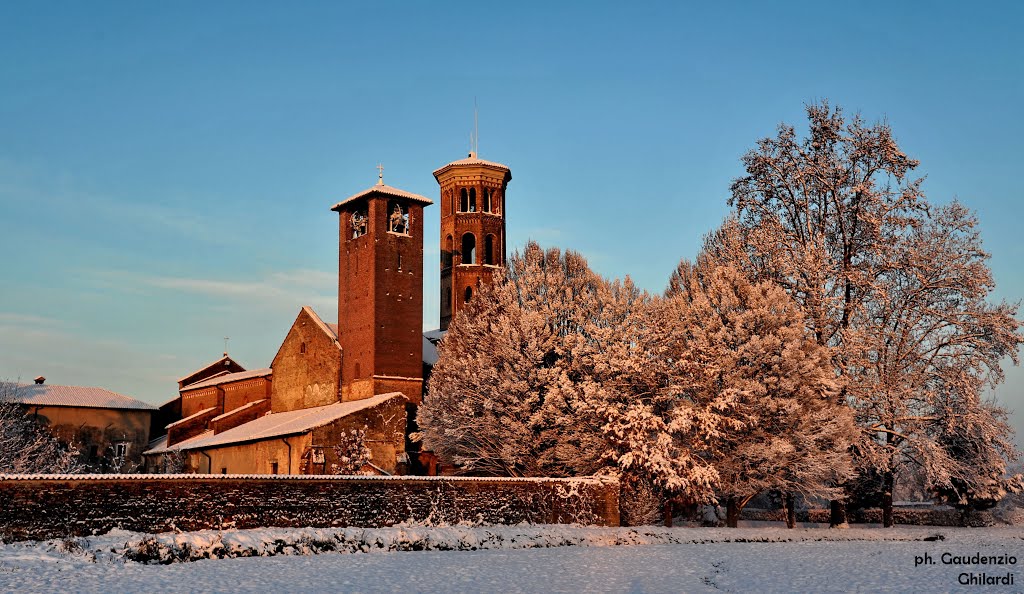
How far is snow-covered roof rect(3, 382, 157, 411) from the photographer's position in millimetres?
58131

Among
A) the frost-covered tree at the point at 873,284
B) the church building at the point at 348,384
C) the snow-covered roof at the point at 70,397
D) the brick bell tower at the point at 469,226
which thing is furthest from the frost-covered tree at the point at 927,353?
the snow-covered roof at the point at 70,397

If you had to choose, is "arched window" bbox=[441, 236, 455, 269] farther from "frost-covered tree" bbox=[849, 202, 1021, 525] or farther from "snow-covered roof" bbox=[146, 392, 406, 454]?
"frost-covered tree" bbox=[849, 202, 1021, 525]

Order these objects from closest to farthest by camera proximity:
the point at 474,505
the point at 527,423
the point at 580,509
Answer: the point at 474,505, the point at 580,509, the point at 527,423

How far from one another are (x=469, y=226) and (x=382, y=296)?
18.7 metres

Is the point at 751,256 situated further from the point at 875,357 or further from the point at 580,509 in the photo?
the point at 580,509

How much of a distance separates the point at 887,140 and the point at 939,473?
13093 mm

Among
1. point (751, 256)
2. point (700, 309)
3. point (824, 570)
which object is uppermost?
point (751, 256)

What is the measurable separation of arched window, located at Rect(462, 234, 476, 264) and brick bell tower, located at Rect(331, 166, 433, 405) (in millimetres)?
15676

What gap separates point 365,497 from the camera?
1108 inches

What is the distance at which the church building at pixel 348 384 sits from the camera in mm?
40000

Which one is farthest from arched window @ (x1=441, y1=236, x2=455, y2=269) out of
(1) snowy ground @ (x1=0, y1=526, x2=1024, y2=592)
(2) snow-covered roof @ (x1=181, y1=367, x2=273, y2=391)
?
(1) snowy ground @ (x1=0, y1=526, x2=1024, y2=592)

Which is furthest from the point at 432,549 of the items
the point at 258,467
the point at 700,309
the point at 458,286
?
the point at 458,286

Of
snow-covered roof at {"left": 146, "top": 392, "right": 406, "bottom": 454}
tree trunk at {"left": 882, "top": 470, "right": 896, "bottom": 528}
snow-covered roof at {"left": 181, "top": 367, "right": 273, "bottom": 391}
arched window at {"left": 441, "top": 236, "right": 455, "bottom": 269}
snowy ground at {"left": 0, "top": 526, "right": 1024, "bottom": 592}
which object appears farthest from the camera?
arched window at {"left": 441, "top": 236, "right": 455, "bottom": 269}

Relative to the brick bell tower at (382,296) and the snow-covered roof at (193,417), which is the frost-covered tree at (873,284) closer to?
the brick bell tower at (382,296)
